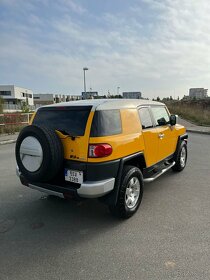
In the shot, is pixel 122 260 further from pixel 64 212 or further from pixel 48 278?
pixel 64 212

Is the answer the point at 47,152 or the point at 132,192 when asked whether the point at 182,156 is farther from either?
the point at 47,152

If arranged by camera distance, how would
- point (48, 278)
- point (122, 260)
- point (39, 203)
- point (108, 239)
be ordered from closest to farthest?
point (48, 278) → point (122, 260) → point (108, 239) → point (39, 203)

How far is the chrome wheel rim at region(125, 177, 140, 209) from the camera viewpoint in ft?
12.2

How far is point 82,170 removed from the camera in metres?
3.25

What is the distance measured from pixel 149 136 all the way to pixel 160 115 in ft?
3.43

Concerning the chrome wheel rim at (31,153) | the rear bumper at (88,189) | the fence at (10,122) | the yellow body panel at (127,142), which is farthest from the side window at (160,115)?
the fence at (10,122)

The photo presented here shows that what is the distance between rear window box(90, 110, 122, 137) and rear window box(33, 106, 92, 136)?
15 cm

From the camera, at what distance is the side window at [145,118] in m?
4.20

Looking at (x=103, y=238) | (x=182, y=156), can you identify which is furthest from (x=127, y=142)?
(x=182, y=156)

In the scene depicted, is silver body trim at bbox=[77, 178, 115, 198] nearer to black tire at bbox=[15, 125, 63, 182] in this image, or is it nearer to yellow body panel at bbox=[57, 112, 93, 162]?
yellow body panel at bbox=[57, 112, 93, 162]

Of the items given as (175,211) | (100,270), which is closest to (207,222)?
(175,211)

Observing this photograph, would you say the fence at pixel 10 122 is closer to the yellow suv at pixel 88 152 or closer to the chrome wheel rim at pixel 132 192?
the yellow suv at pixel 88 152

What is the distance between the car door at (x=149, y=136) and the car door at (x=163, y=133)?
0.55ft

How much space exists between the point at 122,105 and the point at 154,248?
2072 millimetres
